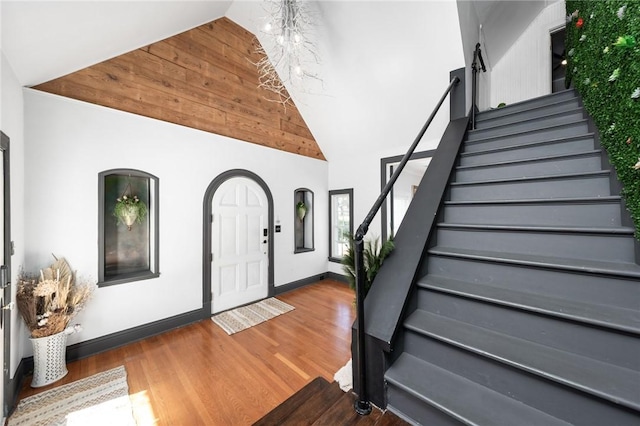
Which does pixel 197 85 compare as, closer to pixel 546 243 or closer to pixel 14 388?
pixel 14 388

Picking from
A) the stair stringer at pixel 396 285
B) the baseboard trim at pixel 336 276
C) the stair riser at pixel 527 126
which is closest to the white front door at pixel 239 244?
the baseboard trim at pixel 336 276

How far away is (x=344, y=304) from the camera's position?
3.73 metres

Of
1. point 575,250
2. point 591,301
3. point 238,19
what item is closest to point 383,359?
point 591,301

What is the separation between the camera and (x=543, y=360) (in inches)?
39.8

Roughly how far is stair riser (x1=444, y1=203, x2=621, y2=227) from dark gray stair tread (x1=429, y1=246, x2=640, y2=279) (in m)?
0.28

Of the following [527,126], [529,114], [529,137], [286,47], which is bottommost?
[529,137]

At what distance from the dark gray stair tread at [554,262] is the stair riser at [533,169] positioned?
793 mm

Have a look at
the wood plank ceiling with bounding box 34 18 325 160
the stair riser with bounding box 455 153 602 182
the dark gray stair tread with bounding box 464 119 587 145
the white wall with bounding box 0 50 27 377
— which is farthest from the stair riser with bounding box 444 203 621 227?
the white wall with bounding box 0 50 27 377

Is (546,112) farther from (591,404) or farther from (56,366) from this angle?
(56,366)

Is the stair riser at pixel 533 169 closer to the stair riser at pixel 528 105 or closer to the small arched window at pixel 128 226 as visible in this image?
the stair riser at pixel 528 105

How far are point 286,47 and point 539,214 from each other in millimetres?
3153

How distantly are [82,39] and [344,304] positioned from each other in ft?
13.5

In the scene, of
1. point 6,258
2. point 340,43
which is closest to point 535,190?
point 340,43

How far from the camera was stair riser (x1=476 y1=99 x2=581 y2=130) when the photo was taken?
234cm
